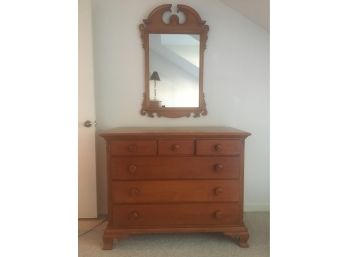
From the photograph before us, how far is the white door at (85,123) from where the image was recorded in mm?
2334

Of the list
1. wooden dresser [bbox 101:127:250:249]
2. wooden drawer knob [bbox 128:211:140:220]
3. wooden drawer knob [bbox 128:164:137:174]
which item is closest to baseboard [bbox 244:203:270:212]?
wooden dresser [bbox 101:127:250:249]

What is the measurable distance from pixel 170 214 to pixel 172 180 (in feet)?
0.83

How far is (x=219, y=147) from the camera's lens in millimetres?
1894

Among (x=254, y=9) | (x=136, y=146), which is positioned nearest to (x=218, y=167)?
(x=136, y=146)

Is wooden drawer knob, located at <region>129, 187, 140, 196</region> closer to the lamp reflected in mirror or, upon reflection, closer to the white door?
the white door

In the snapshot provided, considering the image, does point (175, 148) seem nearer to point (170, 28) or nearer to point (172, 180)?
point (172, 180)

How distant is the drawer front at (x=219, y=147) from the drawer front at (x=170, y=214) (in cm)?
39

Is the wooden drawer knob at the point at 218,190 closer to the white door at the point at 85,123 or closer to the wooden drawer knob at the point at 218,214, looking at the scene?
the wooden drawer knob at the point at 218,214

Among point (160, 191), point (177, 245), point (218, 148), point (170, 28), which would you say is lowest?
point (177, 245)

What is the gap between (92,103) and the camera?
2.38 metres

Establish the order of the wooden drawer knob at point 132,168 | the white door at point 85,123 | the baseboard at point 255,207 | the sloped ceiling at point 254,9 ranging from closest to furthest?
1. the wooden drawer knob at point 132,168
2. the sloped ceiling at point 254,9
3. the white door at point 85,123
4. the baseboard at point 255,207

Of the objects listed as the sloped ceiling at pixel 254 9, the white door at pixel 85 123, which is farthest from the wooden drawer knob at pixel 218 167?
the sloped ceiling at pixel 254 9
